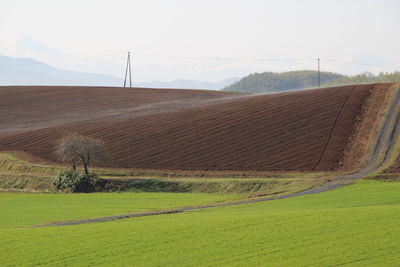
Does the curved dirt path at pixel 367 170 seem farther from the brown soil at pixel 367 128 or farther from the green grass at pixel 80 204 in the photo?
the green grass at pixel 80 204

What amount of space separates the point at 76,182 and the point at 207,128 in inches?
842

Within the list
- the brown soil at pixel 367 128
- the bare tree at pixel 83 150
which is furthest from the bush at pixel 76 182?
the brown soil at pixel 367 128

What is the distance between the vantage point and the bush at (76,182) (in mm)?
51219

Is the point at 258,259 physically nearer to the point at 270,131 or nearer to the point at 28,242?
the point at 28,242

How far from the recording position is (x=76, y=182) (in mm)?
51219

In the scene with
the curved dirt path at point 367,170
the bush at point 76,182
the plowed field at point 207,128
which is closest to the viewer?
the curved dirt path at point 367,170

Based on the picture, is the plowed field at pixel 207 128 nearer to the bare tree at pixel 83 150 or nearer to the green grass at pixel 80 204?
the bare tree at pixel 83 150

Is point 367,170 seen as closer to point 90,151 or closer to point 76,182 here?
point 90,151

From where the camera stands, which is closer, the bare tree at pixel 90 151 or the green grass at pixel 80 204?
the green grass at pixel 80 204

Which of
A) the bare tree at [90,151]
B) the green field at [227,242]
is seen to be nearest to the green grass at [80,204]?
the bare tree at [90,151]

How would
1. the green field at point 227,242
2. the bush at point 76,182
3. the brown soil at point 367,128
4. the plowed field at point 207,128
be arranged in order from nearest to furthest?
the green field at point 227,242 → the bush at point 76,182 → the brown soil at point 367,128 → the plowed field at point 207,128

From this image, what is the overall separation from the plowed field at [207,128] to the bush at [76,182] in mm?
7065

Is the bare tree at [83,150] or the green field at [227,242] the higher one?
the bare tree at [83,150]

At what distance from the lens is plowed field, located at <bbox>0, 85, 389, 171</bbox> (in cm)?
5778
